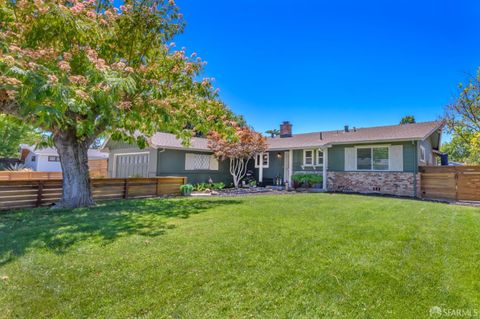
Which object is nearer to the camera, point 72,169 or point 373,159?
point 72,169

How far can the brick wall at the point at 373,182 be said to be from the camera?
13276mm

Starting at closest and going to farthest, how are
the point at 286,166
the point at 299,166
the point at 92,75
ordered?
the point at 92,75 → the point at 299,166 → the point at 286,166

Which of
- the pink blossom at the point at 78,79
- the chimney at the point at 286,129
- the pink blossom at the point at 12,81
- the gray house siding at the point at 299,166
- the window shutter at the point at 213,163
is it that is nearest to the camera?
the pink blossom at the point at 12,81

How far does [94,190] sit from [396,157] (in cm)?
1428

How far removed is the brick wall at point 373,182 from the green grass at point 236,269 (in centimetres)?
798

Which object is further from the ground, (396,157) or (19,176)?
(396,157)

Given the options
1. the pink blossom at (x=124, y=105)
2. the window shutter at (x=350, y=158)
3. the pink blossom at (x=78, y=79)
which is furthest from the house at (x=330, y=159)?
the pink blossom at (x=78, y=79)

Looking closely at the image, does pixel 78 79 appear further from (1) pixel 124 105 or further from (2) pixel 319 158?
(2) pixel 319 158

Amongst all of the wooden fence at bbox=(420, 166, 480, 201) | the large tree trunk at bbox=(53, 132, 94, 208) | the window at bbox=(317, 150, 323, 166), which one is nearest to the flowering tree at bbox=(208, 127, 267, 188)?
the window at bbox=(317, 150, 323, 166)

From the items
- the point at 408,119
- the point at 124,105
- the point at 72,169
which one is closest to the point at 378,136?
the point at 124,105

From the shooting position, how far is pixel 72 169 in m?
8.26

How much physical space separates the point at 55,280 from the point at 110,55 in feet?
21.7

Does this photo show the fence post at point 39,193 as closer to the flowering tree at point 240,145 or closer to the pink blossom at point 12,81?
the pink blossom at point 12,81

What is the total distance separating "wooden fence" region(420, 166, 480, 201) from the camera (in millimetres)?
11172
